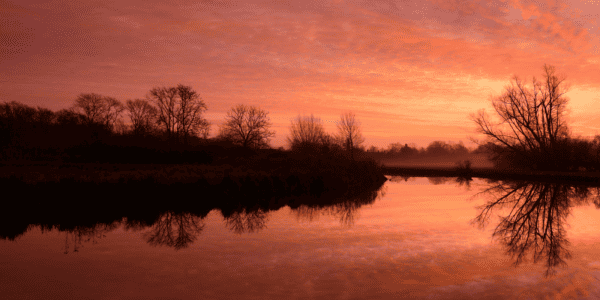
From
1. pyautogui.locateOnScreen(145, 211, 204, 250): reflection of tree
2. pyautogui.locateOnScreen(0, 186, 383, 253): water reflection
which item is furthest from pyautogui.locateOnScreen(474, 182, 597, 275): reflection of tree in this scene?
pyautogui.locateOnScreen(145, 211, 204, 250): reflection of tree

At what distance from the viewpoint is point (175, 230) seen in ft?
41.1

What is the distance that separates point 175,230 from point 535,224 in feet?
42.6

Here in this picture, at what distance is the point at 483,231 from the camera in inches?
513

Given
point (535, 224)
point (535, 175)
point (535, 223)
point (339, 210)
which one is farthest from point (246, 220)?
point (535, 175)

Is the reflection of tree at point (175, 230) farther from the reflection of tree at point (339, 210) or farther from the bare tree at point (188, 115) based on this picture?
the bare tree at point (188, 115)

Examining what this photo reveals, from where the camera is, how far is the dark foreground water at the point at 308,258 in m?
7.06

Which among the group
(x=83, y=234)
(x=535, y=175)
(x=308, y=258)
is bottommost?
(x=308, y=258)

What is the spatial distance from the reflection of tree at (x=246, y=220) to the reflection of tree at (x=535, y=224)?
783 centimetres

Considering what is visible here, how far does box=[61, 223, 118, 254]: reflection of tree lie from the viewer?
34.4 ft

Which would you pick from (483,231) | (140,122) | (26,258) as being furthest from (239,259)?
(140,122)

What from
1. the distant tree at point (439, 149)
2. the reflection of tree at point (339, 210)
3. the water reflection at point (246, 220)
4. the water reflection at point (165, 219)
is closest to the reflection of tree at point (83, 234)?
the water reflection at point (165, 219)

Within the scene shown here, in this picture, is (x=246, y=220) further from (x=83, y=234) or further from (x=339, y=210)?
(x=83, y=234)

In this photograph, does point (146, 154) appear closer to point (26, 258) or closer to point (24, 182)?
point (24, 182)

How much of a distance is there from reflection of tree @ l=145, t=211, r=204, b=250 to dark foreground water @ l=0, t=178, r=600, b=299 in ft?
0.18
